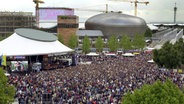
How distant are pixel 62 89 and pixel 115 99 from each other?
16.7 ft

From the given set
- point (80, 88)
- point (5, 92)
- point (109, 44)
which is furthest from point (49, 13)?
point (5, 92)

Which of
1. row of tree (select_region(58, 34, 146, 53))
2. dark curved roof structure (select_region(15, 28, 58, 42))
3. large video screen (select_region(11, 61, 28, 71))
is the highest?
dark curved roof structure (select_region(15, 28, 58, 42))

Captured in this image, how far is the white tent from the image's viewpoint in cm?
5512

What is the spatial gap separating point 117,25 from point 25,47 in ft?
291

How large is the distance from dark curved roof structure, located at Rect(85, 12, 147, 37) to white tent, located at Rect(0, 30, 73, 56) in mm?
82486

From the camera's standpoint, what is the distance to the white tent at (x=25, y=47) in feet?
181

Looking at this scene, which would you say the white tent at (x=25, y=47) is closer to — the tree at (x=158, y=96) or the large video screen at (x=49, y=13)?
the tree at (x=158, y=96)

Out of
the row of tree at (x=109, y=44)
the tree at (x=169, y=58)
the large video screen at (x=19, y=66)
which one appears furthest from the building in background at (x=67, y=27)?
the large video screen at (x=19, y=66)

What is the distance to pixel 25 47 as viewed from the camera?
56.8 m

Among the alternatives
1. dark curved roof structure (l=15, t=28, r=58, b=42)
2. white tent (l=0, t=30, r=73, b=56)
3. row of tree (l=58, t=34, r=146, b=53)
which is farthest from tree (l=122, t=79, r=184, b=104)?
row of tree (l=58, t=34, r=146, b=53)

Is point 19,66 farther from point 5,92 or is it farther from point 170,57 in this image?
point 5,92

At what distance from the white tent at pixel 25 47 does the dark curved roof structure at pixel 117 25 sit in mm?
82486

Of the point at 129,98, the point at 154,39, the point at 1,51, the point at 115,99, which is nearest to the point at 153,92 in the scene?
the point at 129,98

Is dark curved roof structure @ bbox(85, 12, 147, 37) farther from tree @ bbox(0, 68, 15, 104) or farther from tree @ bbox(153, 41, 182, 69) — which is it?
tree @ bbox(0, 68, 15, 104)
